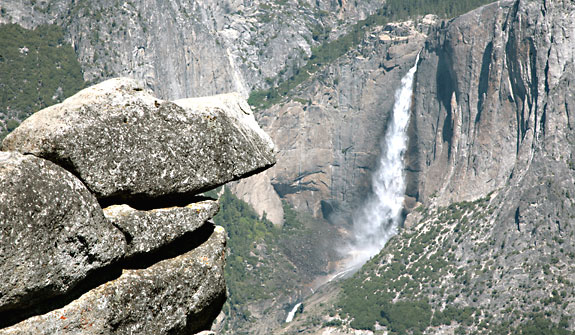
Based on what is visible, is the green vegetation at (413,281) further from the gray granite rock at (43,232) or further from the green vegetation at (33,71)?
the gray granite rock at (43,232)

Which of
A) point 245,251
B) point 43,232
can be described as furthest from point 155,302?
point 245,251

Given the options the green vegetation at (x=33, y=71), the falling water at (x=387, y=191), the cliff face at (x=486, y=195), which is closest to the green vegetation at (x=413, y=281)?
the cliff face at (x=486, y=195)

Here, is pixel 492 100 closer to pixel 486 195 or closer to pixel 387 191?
pixel 486 195

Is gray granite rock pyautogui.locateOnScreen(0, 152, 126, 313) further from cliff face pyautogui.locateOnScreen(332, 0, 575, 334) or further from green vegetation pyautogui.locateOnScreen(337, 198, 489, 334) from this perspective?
green vegetation pyautogui.locateOnScreen(337, 198, 489, 334)

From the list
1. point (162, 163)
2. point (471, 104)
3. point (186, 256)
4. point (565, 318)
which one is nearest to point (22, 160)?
point (162, 163)

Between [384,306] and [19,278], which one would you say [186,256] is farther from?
[384,306]

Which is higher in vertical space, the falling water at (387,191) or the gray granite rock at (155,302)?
the gray granite rock at (155,302)
